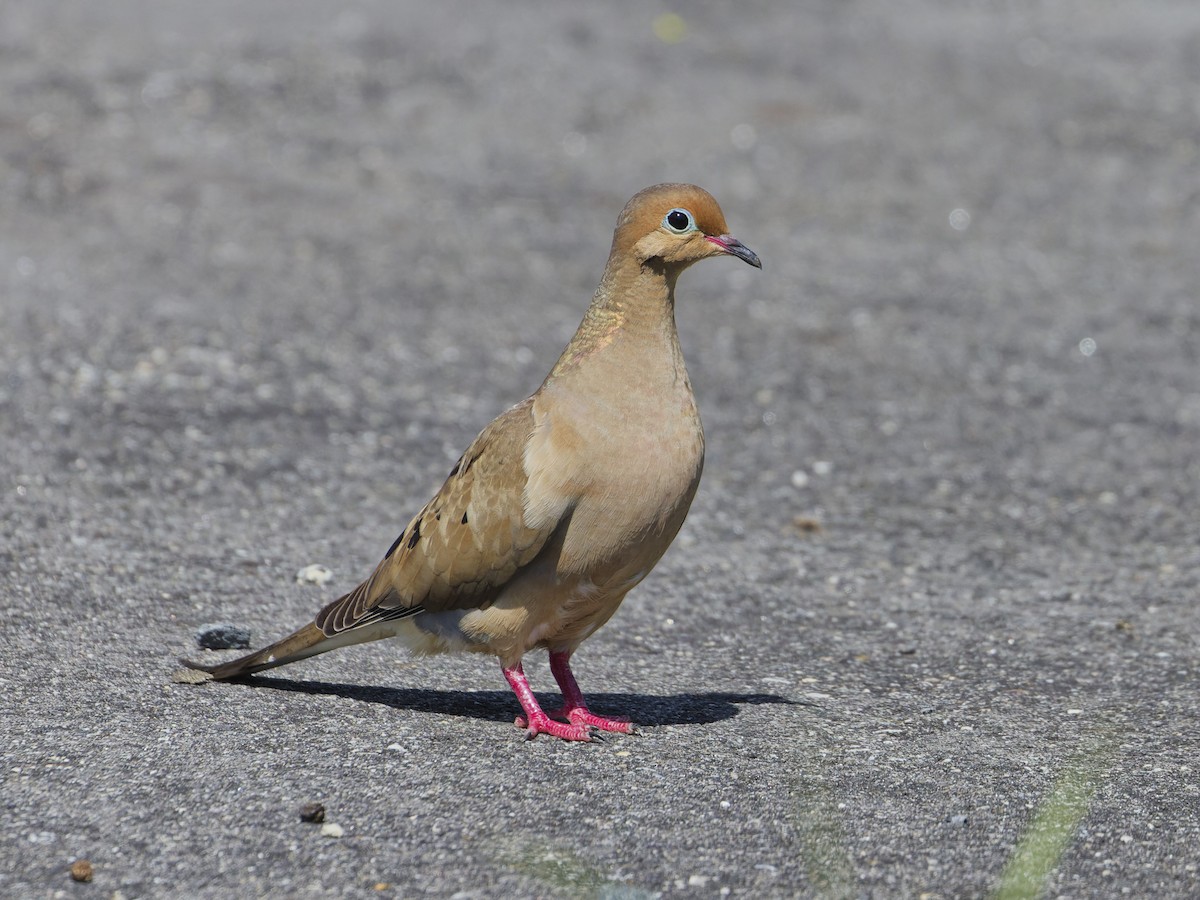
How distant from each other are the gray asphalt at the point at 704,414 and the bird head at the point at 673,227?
1.54m

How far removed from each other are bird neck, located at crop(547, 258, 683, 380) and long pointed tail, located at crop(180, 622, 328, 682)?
3.75 feet

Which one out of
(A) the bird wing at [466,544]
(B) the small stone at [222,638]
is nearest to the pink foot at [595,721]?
(A) the bird wing at [466,544]

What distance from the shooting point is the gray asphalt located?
4.15 meters

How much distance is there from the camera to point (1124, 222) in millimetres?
11922

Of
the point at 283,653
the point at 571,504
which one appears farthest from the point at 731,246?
the point at 283,653

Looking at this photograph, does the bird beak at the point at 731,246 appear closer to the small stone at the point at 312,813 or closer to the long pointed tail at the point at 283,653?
the long pointed tail at the point at 283,653

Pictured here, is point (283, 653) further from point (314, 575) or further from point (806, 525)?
point (806, 525)

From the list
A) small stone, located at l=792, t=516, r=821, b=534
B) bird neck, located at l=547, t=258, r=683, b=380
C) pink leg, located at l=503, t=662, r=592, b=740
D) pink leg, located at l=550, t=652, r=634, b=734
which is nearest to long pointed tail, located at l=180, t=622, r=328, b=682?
pink leg, located at l=503, t=662, r=592, b=740

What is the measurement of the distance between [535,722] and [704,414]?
14.3 feet

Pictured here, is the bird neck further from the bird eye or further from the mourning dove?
the bird eye

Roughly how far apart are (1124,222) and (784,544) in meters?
5.91

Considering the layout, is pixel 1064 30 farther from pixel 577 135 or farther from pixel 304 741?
pixel 304 741

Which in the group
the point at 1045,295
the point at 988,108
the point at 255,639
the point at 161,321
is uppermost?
the point at 988,108

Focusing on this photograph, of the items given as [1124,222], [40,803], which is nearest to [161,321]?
[40,803]
